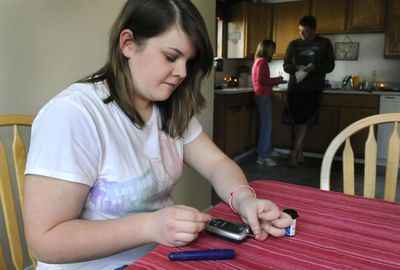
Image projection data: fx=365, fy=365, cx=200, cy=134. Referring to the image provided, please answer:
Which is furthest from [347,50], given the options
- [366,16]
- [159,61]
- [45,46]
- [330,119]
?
[159,61]

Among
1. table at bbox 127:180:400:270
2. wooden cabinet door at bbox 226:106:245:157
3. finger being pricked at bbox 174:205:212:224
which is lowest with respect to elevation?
wooden cabinet door at bbox 226:106:245:157

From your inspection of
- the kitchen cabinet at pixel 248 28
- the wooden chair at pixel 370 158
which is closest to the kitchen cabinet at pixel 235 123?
the kitchen cabinet at pixel 248 28

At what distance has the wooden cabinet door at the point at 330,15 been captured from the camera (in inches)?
174

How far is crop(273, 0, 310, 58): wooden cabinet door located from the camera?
4672 millimetres

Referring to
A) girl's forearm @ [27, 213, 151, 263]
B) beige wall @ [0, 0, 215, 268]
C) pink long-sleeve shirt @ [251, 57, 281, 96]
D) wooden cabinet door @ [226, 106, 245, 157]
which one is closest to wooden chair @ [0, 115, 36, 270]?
girl's forearm @ [27, 213, 151, 263]

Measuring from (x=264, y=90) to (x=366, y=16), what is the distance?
1556 mm

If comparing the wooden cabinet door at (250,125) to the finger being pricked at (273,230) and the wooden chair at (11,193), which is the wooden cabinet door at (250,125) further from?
the finger being pricked at (273,230)

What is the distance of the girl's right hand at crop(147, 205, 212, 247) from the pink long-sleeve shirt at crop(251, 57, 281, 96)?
3.39m

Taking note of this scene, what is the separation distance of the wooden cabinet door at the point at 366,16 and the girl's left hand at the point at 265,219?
420cm

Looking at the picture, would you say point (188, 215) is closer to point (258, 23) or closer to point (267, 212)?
point (267, 212)

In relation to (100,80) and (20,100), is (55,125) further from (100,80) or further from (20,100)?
(20,100)

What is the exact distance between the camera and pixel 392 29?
411 centimetres

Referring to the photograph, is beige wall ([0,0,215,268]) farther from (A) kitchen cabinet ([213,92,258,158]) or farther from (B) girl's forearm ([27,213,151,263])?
(A) kitchen cabinet ([213,92,258,158])

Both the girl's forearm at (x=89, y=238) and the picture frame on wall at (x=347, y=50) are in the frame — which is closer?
the girl's forearm at (x=89, y=238)
